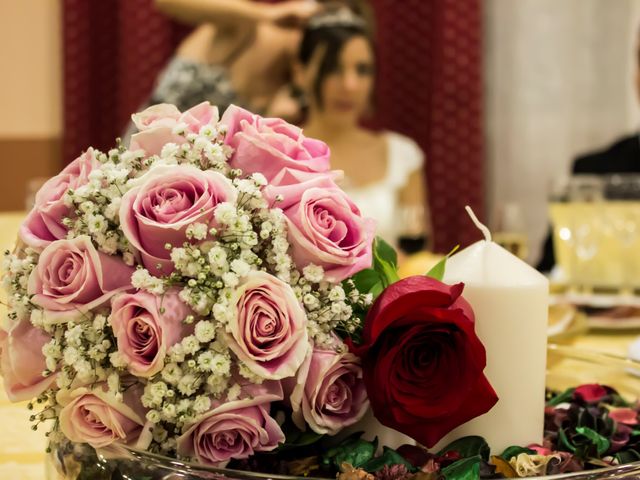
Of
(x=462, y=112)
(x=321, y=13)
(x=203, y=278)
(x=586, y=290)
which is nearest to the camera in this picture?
(x=203, y=278)

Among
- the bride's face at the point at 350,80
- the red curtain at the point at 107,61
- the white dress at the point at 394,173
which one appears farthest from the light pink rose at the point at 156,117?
the red curtain at the point at 107,61

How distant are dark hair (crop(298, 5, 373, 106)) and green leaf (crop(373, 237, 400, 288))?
2453 mm

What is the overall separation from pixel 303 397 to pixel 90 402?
0.10 metres

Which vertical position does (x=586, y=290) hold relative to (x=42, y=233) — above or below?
below

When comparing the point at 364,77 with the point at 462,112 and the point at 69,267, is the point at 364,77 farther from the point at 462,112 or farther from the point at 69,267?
the point at 69,267

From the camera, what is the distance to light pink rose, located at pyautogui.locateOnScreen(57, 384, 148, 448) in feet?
1.32

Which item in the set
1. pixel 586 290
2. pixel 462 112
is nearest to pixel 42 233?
pixel 586 290

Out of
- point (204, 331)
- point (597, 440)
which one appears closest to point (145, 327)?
point (204, 331)

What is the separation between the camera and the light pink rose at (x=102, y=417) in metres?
0.40

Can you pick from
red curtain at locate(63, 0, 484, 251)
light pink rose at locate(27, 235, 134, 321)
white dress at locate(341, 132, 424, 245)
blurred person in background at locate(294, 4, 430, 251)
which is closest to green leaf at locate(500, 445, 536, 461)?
light pink rose at locate(27, 235, 134, 321)

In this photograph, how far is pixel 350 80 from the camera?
291cm

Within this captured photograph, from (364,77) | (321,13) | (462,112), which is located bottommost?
(462,112)

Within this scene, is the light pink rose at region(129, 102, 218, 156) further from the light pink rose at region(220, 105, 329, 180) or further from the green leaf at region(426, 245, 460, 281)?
the green leaf at region(426, 245, 460, 281)

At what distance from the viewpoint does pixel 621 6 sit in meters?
3.29
